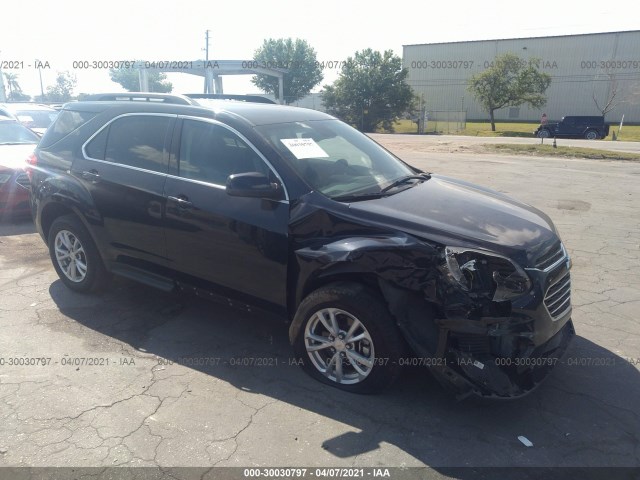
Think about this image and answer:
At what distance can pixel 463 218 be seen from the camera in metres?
3.31

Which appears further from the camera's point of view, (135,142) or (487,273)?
(135,142)

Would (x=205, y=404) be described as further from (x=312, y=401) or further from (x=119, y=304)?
(x=119, y=304)

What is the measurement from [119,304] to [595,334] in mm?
4359

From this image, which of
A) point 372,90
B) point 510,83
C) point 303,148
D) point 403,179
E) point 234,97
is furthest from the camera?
point 372,90

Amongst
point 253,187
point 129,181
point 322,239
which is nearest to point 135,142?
point 129,181

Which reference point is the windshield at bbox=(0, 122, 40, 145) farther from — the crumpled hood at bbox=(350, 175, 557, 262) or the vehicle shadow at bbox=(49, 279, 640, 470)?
the crumpled hood at bbox=(350, 175, 557, 262)

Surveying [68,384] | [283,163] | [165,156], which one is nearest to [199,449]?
[68,384]

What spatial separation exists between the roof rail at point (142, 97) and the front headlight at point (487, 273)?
2552 millimetres

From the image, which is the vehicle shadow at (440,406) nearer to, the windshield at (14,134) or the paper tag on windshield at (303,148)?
the paper tag on windshield at (303,148)

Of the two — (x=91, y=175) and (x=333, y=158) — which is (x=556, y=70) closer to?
(x=333, y=158)

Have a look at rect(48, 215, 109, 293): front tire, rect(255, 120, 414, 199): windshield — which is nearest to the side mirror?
rect(255, 120, 414, 199): windshield

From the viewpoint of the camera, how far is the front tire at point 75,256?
4730 millimetres

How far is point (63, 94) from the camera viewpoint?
8519 cm

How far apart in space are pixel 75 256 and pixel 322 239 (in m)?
2.94
